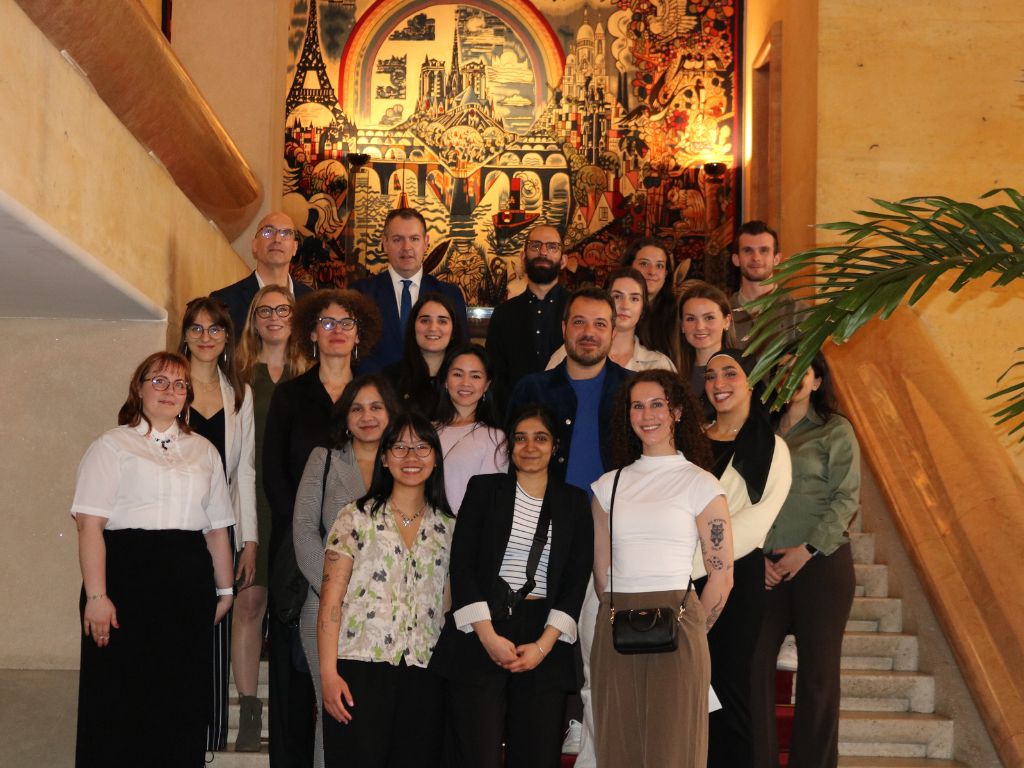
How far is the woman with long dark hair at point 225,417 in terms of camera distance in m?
5.11

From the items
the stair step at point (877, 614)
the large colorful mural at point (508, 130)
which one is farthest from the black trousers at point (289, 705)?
the large colorful mural at point (508, 130)

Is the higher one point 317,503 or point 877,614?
point 317,503

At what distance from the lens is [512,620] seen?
434cm

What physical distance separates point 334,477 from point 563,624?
3.10 ft

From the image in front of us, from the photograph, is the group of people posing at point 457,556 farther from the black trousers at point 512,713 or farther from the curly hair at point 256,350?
the curly hair at point 256,350

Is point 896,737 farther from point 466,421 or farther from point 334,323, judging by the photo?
point 334,323

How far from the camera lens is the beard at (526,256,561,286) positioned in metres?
6.59

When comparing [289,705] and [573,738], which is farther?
[573,738]

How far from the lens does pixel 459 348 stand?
511 cm

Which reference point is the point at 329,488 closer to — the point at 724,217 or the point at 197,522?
the point at 197,522

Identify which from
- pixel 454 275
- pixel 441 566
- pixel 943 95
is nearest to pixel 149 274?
pixel 441 566

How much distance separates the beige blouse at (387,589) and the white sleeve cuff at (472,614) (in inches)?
5.7

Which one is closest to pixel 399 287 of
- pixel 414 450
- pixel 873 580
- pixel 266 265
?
pixel 266 265

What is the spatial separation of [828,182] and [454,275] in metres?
4.24
